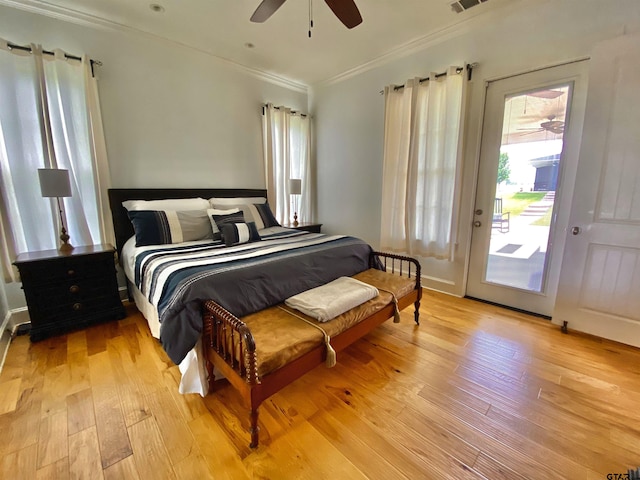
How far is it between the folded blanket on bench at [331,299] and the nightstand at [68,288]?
1.79 metres

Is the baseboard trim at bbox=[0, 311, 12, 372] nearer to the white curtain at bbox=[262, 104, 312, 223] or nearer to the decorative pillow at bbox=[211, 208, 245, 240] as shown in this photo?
the decorative pillow at bbox=[211, 208, 245, 240]

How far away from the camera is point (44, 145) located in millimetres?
2342

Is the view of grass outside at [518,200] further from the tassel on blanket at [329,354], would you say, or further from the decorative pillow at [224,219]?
the decorative pillow at [224,219]

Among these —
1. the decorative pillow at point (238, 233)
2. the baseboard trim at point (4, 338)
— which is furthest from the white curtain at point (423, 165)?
the baseboard trim at point (4, 338)

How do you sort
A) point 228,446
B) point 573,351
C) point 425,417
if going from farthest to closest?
point 573,351, point 425,417, point 228,446

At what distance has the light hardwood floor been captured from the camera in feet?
4.03

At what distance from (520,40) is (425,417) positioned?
124 inches

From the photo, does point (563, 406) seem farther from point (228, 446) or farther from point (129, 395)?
point (129, 395)

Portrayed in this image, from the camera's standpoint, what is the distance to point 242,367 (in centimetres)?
134

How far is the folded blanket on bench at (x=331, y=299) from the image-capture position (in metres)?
1.69

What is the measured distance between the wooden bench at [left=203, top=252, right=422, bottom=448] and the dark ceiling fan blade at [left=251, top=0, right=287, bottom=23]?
2005 millimetres

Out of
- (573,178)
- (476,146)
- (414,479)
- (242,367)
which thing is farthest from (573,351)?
(242,367)

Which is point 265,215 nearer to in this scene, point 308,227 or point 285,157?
point 308,227

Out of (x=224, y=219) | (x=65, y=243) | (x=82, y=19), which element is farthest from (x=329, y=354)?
(x=82, y=19)
